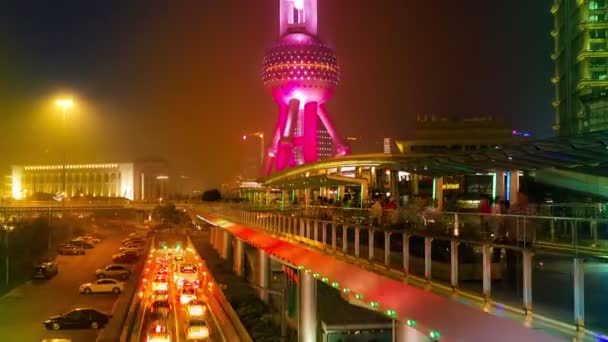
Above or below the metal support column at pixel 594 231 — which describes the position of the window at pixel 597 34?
above

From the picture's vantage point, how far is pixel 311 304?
19469 millimetres

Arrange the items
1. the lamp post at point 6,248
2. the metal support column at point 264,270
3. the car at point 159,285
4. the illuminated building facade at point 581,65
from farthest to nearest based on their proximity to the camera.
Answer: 1. the illuminated building facade at point 581,65
2. the lamp post at point 6,248
3. the metal support column at point 264,270
4. the car at point 159,285

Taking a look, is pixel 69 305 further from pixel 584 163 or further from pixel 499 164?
pixel 584 163

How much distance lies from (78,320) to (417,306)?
18.7 metres

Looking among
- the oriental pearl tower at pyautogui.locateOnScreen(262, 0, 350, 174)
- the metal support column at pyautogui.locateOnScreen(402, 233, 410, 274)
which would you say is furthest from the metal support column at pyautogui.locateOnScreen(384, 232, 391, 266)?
the oriental pearl tower at pyautogui.locateOnScreen(262, 0, 350, 174)

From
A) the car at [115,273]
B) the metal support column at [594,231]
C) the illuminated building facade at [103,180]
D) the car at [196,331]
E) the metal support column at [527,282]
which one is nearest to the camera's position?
the metal support column at [527,282]

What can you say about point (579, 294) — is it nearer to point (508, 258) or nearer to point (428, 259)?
point (508, 258)

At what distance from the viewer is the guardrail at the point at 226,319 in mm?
20956

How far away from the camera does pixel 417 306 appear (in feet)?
29.7

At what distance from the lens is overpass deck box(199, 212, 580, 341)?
675cm

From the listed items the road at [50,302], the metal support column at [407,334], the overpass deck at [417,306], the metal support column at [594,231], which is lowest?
the road at [50,302]

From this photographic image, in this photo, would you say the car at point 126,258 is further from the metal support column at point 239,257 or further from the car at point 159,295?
the car at point 159,295

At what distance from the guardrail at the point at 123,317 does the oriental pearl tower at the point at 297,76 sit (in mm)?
45707

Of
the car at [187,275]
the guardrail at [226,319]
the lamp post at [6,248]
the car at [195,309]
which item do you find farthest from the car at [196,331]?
the lamp post at [6,248]
